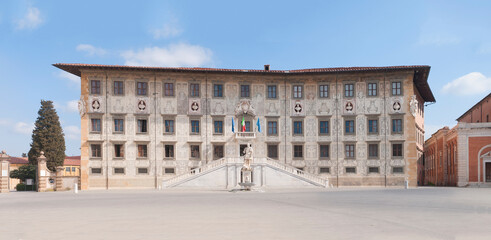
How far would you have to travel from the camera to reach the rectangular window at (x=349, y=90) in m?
45.5

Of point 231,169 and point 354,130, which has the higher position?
point 354,130

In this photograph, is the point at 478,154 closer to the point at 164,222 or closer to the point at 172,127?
the point at 172,127

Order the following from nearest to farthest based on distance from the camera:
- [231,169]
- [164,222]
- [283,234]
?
[283,234]
[164,222]
[231,169]

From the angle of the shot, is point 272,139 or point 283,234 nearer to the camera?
point 283,234

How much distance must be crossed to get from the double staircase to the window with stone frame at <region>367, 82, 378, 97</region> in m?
10.0

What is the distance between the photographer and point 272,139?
45.5 m

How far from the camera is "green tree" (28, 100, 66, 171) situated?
59.5 m

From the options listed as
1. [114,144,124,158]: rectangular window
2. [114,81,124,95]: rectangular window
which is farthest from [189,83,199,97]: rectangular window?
[114,144,124,158]: rectangular window

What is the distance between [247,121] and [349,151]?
1033cm

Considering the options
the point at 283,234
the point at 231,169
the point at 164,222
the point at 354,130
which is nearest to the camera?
the point at 283,234

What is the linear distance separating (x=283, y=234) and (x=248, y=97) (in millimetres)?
36016

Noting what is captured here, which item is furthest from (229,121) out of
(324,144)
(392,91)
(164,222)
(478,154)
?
(164,222)

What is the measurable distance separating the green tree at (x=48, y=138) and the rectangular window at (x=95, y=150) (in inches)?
733

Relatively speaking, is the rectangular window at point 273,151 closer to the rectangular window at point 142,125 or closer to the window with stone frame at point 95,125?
the rectangular window at point 142,125
